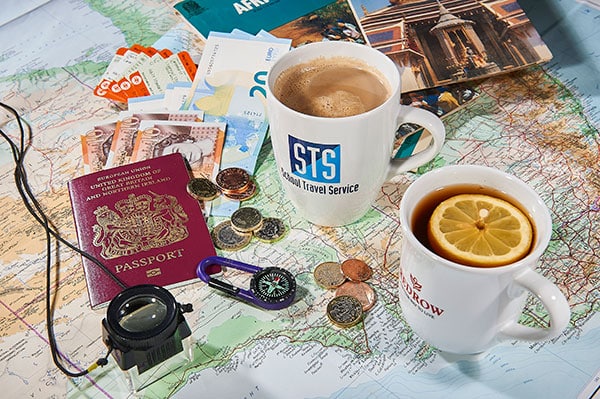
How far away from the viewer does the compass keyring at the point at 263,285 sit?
784mm

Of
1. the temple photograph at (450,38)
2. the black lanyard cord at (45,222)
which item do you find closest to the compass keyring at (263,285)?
the black lanyard cord at (45,222)

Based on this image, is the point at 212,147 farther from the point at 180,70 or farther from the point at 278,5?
the point at 278,5

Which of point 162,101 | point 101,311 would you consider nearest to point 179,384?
point 101,311

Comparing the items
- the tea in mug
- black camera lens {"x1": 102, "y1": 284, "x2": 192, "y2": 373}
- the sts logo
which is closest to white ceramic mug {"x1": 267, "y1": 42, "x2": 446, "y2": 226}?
the sts logo

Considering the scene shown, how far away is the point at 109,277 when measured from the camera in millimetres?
820

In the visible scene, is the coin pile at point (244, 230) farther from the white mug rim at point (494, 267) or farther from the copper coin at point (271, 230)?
the white mug rim at point (494, 267)

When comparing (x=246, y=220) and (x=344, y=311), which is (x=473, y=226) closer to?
(x=344, y=311)

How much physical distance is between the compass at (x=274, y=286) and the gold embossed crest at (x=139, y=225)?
4.7 inches

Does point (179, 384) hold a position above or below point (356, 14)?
below

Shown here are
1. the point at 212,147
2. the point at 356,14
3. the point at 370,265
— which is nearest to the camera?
the point at 370,265

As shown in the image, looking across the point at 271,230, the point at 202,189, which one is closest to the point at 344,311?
the point at 271,230

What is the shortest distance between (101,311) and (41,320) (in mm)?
68

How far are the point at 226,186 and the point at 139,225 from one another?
122mm

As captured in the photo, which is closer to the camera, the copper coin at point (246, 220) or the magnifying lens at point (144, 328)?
the magnifying lens at point (144, 328)
